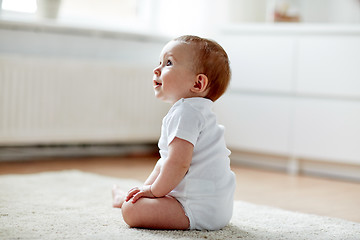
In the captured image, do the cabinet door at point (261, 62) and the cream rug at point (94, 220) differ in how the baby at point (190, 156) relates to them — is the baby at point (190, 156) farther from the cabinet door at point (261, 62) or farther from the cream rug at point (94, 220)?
the cabinet door at point (261, 62)

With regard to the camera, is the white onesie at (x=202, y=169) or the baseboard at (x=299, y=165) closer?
the white onesie at (x=202, y=169)

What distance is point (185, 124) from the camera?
62.2 inches

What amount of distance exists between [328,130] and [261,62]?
1.83 feet

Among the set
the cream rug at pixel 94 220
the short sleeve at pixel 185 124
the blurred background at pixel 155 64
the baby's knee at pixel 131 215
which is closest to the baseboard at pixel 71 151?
the blurred background at pixel 155 64

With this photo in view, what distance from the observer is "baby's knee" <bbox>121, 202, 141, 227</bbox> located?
5.28ft

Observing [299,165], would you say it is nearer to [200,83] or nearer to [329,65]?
[329,65]

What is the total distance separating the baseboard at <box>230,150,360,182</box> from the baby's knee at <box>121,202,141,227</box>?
5.72ft

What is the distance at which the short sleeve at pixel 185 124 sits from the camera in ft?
5.15

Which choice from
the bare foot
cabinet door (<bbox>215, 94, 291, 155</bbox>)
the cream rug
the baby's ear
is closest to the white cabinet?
cabinet door (<bbox>215, 94, 291, 155</bbox>)

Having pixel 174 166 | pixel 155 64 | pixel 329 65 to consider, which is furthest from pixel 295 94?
pixel 174 166

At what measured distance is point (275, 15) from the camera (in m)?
3.52

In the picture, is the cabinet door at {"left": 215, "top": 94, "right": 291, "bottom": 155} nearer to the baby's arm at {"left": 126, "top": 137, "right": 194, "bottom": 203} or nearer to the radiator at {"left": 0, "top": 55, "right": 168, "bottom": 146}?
the radiator at {"left": 0, "top": 55, "right": 168, "bottom": 146}

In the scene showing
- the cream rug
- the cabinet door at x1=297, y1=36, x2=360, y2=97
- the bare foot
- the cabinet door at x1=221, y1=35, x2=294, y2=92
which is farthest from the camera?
the cabinet door at x1=221, y1=35, x2=294, y2=92

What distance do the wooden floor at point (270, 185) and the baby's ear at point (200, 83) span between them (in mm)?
741
